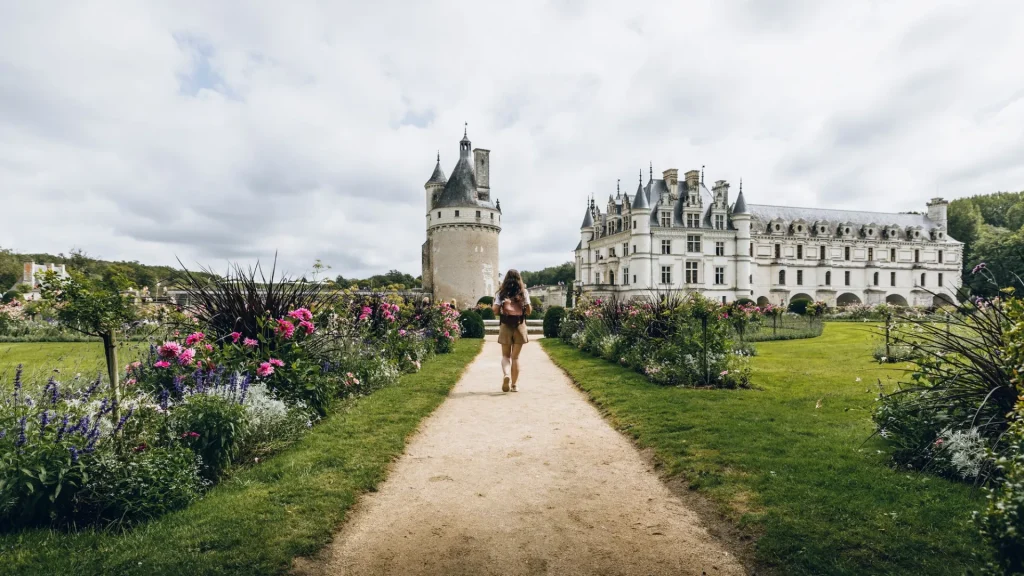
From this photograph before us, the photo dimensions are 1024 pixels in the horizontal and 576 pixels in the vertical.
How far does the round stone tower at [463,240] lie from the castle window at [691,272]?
1521 centimetres

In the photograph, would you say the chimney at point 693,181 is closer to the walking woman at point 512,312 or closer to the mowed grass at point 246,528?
the walking woman at point 512,312

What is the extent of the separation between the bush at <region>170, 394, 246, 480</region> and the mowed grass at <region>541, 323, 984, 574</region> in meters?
3.61

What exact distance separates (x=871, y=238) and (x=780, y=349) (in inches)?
1716

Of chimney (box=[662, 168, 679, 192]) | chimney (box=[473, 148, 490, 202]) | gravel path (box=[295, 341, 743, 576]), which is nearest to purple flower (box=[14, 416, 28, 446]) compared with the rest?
gravel path (box=[295, 341, 743, 576])

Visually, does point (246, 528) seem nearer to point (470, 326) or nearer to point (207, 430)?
point (207, 430)

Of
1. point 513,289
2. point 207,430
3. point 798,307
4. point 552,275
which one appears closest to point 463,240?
point 798,307

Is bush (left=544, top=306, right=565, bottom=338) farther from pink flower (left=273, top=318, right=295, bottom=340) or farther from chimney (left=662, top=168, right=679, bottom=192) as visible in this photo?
chimney (left=662, top=168, right=679, bottom=192)

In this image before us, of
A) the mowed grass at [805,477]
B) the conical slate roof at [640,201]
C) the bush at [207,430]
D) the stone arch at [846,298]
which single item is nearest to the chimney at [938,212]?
the stone arch at [846,298]

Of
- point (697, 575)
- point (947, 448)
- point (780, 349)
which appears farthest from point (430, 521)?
point (780, 349)

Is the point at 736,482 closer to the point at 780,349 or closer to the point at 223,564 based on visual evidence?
the point at 223,564

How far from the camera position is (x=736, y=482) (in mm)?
4059

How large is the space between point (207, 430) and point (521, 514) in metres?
2.49

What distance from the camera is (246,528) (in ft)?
10.7

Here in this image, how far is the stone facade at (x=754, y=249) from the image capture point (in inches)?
1593
